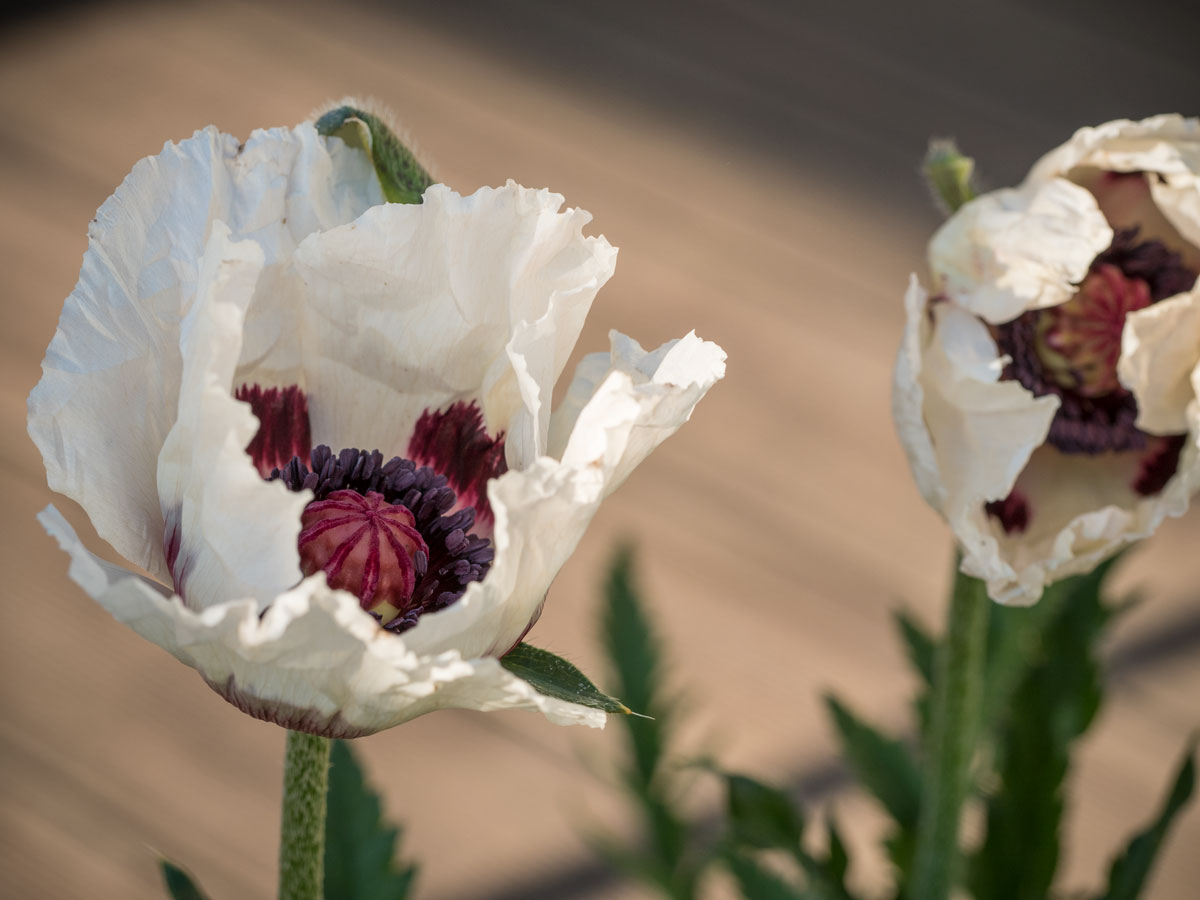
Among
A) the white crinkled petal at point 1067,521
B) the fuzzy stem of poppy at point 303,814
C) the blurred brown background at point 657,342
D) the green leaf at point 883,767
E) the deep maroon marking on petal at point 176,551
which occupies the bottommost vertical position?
the blurred brown background at point 657,342

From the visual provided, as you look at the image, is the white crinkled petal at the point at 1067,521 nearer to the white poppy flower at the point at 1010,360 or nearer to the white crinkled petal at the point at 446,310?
the white poppy flower at the point at 1010,360

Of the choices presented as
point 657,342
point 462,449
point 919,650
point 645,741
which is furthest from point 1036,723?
point 657,342

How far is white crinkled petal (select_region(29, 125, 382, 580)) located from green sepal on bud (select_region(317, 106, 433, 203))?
2 centimetres

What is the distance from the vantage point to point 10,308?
0.96 metres

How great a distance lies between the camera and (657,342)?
970 mm

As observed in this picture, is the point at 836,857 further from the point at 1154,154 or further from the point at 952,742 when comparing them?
the point at 1154,154

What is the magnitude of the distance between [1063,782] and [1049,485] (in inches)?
4.6

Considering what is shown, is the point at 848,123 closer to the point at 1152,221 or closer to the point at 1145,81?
the point at 1145,81

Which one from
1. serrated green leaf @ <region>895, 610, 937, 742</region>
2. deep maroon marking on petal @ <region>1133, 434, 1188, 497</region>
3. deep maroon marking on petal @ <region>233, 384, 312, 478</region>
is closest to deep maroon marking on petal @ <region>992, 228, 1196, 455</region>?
deep maroon marking on petal @ <region>1133, 434, 1188, 497</region>

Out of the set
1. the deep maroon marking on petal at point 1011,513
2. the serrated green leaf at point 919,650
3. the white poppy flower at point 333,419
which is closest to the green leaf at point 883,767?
the serrated green leaf at point 919,650

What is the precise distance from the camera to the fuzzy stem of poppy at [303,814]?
270 millimetres

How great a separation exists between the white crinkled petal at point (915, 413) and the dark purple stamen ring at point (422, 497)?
12 centimetres

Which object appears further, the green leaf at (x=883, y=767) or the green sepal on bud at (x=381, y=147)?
the green leaf at (x=883, y=767)

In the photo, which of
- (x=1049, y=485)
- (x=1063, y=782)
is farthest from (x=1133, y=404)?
(x=1063, y=782)
